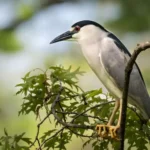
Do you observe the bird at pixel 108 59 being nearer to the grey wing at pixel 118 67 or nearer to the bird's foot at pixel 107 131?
the grey wing at pixel 118 67

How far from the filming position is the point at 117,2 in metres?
4.53

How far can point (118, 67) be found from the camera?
2008 mm

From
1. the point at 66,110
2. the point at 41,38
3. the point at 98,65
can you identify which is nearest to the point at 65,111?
the point at 66,110

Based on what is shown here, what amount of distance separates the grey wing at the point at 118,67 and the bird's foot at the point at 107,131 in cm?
23

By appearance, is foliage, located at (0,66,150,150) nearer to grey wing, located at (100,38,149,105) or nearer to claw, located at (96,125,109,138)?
claw, located at (96,125,109,138)

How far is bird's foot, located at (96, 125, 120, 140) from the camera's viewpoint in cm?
158

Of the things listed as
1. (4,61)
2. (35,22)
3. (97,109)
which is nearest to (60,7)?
(35,22)

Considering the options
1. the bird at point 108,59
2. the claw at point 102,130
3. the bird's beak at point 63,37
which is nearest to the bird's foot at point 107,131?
the claw at point 102,130

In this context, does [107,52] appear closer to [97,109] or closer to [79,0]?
[97,109]

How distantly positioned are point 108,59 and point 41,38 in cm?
288

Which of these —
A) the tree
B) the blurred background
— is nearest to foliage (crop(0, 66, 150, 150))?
the tree

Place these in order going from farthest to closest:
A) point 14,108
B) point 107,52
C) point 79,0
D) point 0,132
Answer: point 79,0 < point 14,108 < point 0,132 < point 107,52

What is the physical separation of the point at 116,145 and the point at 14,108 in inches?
106

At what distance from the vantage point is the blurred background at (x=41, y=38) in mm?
4218
